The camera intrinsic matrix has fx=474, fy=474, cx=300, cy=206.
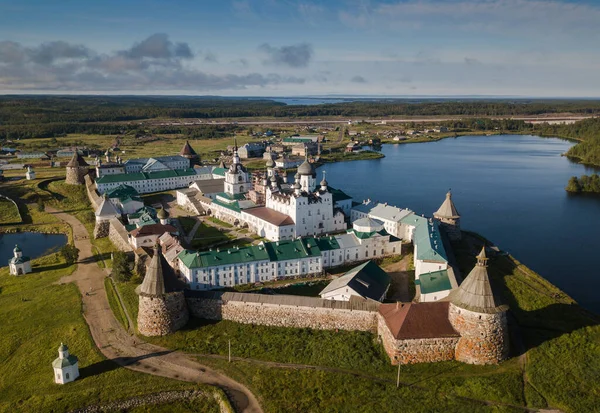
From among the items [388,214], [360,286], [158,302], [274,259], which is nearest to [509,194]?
[388,214]

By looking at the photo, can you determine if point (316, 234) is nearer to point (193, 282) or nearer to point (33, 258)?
point (193, 282)

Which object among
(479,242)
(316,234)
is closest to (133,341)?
(316,234)

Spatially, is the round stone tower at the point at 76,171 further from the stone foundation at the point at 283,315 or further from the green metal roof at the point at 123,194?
the stone foundation at the point at 283,315

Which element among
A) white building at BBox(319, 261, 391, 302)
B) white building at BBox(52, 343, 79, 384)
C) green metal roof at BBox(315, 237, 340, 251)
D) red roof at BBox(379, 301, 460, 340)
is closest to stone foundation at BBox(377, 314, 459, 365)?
red roof at BBox(379, 301, 460, 340)

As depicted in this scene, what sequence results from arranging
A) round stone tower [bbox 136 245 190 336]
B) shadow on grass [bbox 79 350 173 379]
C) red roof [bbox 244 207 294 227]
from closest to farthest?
shadow on grass [bbox 79 350 173 379] < round stone tower [bbox 136 245 190 336] < red roof [bbox 244 207 294 227]

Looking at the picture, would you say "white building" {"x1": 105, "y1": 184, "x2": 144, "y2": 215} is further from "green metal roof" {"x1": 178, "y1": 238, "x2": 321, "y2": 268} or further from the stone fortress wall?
the stone fortress wall

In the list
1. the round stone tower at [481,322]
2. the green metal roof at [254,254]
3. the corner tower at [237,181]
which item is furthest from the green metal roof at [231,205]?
the round stone tower at [481,322]
